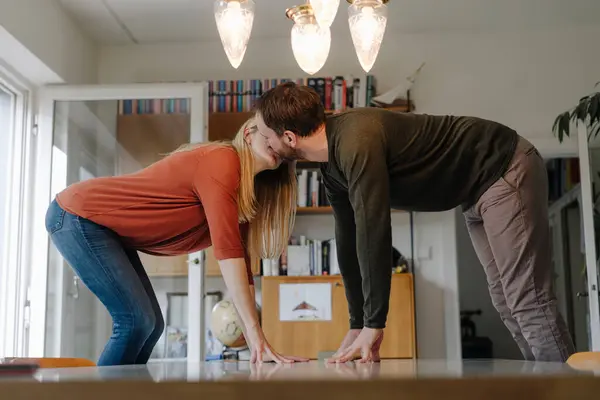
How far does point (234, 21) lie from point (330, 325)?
189 cm

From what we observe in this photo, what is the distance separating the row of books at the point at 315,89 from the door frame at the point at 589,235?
1168 mm

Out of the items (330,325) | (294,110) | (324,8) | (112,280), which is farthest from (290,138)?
(330,325)

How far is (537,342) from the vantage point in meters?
1.55

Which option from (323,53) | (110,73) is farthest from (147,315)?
(110,73)

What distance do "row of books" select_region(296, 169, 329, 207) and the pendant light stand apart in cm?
149

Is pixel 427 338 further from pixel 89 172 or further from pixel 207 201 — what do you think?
pixel 207 201

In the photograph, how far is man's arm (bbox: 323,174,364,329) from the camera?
5.90 ft

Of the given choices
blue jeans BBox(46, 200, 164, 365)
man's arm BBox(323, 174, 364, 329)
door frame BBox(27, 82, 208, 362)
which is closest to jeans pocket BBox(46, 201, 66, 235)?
blue jeans BBox(46, 200, 164, 365)

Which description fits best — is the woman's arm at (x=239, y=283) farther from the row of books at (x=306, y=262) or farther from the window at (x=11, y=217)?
the window at (x=11, y=217)

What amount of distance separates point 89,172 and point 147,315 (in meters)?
2.32

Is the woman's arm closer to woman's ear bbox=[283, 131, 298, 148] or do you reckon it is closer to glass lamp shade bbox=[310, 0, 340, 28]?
woman's ear bbox=[283, 131, 298, 148]

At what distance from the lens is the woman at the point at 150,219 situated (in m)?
1.70

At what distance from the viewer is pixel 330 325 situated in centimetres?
378

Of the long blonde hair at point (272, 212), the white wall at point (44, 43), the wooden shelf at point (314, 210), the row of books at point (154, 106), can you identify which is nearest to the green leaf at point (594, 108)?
the wooden shelf at point (314, 210)
